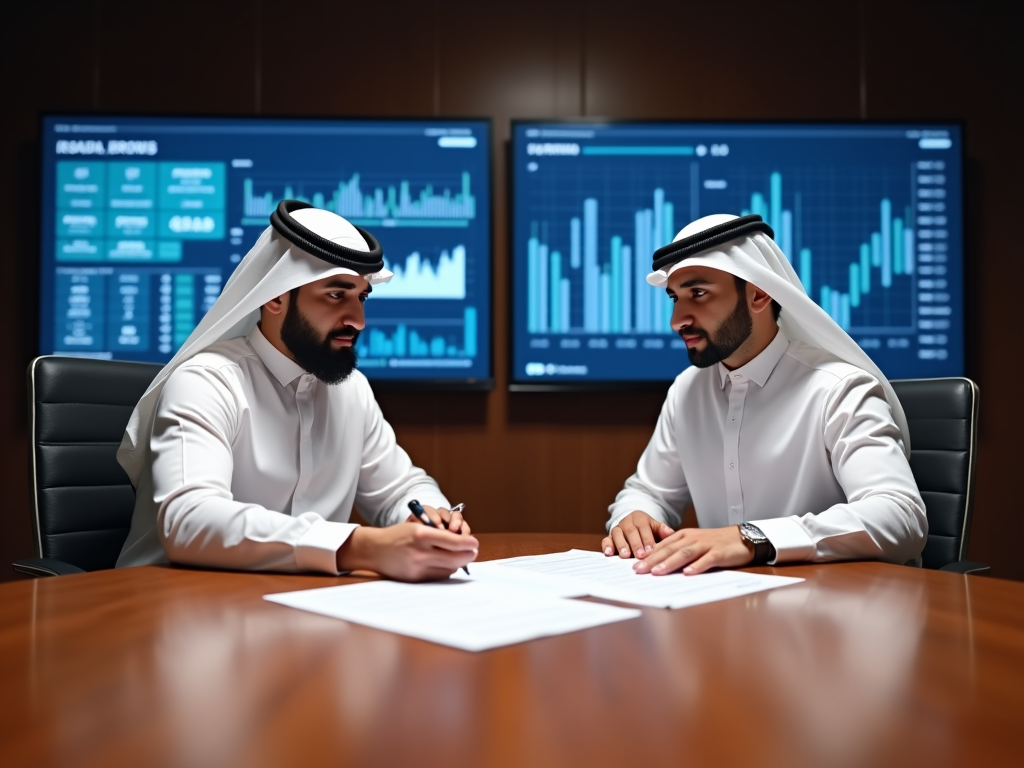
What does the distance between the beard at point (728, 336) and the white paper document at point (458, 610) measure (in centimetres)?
125

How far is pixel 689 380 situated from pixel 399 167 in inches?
73.4

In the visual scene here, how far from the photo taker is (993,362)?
3.87 meters

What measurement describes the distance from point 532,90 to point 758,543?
2842 mm

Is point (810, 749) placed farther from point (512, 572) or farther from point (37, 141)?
point (37, 141)

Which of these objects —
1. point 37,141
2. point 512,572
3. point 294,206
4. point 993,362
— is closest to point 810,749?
point 512,572

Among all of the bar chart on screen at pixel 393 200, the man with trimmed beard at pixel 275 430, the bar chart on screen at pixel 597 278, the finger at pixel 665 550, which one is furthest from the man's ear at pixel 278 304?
the bar chart on screen at pixel 597 278

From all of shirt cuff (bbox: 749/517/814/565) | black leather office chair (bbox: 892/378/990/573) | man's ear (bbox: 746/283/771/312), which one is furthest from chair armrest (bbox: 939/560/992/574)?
man's ear (bbox: 746/283/771/312)

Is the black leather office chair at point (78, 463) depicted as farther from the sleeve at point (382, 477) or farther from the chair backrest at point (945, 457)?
the chair backrest at point (945, 457)

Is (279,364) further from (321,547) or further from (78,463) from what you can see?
(321,547)

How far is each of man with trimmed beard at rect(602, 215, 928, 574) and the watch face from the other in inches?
8.3

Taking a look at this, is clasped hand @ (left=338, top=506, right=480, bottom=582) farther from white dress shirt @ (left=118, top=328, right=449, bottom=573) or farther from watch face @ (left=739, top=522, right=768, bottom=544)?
watch face @ (left=739, top=522, right=768, bottom=544)

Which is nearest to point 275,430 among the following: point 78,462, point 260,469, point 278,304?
point 260,469

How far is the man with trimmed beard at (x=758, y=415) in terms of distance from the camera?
77.9 inches

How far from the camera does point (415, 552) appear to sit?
1425 millimetres
